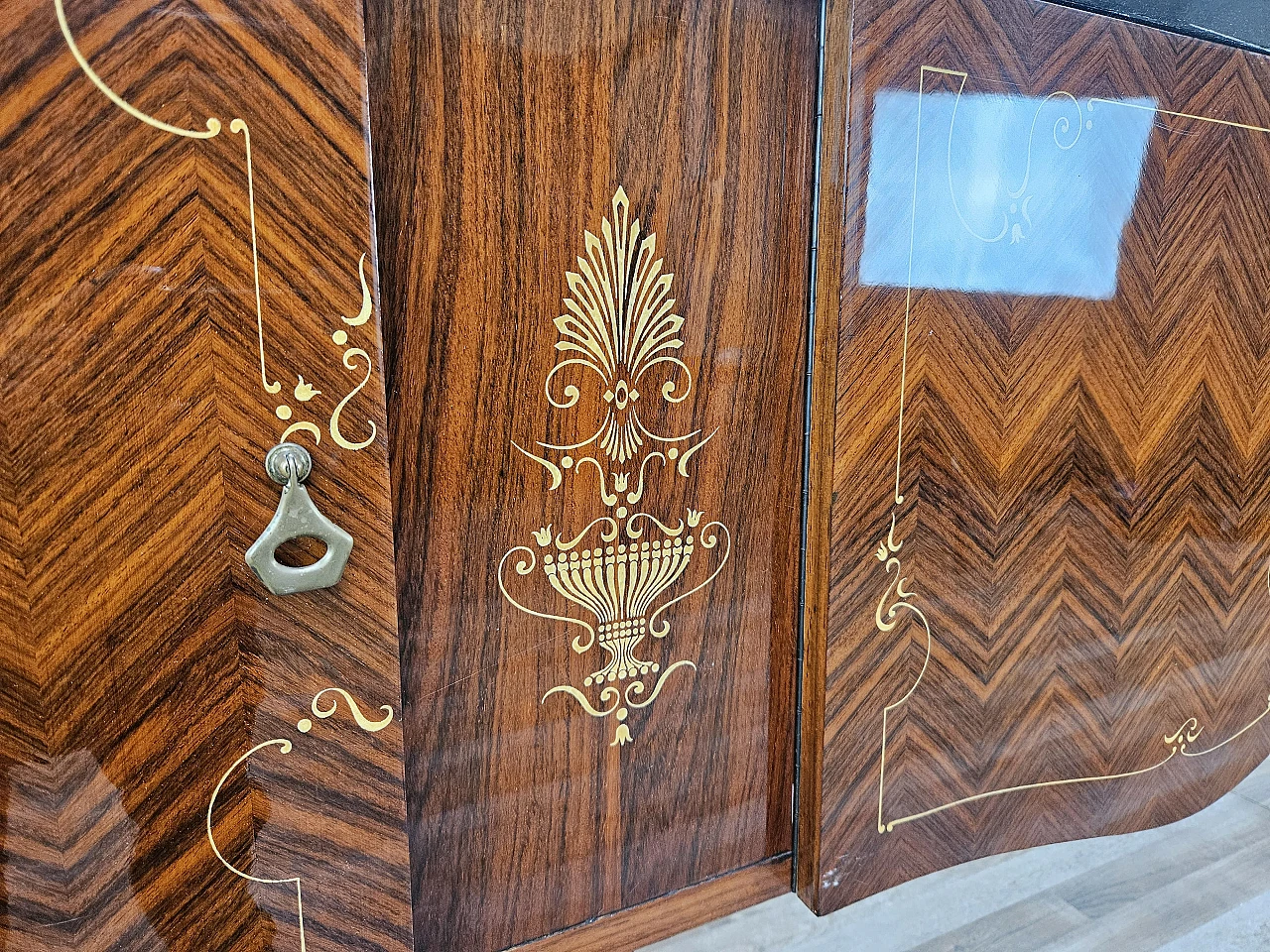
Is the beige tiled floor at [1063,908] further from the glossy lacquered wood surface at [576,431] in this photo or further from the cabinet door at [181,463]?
the cabinet door at [181,463]

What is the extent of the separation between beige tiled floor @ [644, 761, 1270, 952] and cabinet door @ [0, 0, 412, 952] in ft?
2.05

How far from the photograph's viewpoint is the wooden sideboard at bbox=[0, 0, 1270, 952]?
65cm

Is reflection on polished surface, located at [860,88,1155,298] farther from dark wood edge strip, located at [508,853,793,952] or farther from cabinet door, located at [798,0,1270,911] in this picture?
dark wood edge strip, located at [508,853,793,952]

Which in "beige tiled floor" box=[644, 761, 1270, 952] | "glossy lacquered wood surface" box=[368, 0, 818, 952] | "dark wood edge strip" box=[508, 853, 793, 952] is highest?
"glossy lacquered wood surface" box=[368, 0, 818, 952]

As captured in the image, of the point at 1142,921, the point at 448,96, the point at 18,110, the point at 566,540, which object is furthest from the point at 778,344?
the point at 1142,921

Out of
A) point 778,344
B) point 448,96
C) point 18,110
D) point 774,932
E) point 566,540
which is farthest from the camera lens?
point 774,932

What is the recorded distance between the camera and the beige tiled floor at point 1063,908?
1.15 m

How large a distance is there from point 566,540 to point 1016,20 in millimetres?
879

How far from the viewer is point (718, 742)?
42.4 inches

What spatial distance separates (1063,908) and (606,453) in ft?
3.27

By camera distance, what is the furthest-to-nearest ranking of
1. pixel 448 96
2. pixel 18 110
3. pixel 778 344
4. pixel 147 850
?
pixel 778 344 < pixel 448 96 < pixel 147 850 < pixel 18 110

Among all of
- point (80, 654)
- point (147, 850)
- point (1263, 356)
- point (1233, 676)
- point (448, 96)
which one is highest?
point (448, 96)

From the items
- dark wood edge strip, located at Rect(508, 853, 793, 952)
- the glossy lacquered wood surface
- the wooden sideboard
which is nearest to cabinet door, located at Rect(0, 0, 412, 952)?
the wooden sideboard

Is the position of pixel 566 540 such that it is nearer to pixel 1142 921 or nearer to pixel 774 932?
pixel 774 932
